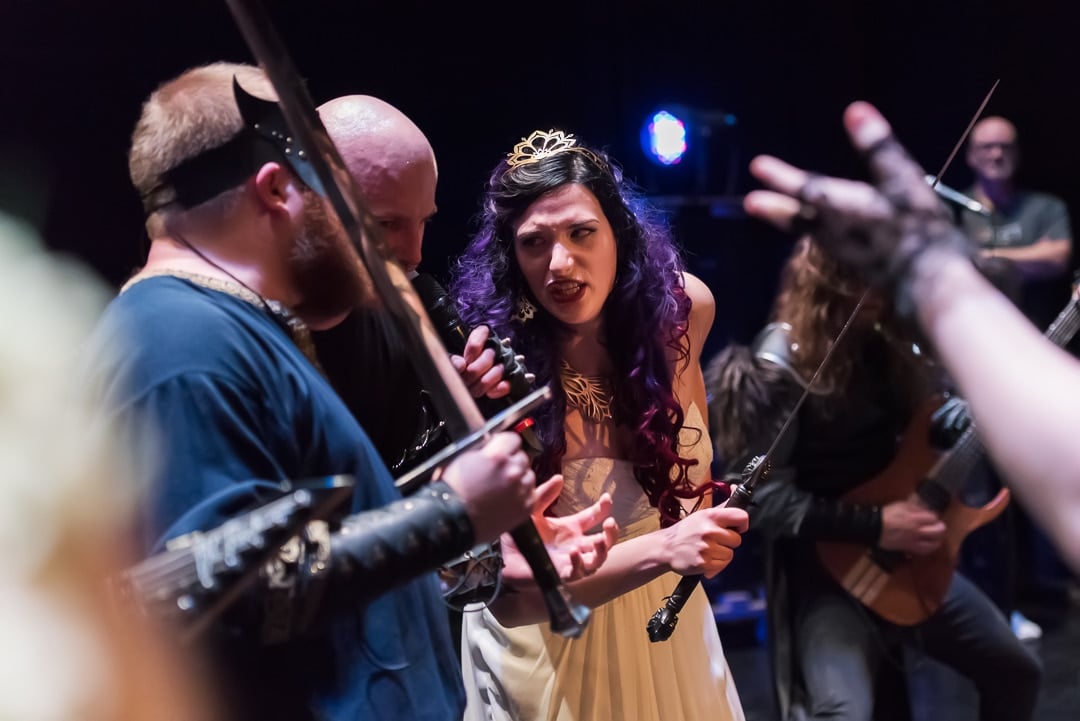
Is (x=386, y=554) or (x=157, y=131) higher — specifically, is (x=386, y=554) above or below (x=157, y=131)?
below

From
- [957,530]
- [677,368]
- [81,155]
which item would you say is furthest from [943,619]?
[81,155]

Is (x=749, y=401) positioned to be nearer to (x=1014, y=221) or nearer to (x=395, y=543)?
(x=395, y=543)

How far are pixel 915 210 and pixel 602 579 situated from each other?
3.33ft

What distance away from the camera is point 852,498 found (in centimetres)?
290

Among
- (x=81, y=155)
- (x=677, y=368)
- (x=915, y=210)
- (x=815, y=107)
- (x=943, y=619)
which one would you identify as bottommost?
(x=943, y=619)

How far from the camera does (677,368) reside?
2.35 meters

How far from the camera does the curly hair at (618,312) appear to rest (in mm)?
2205

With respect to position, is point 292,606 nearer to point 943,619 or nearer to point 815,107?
point 943,619

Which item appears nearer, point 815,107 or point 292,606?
point 292,606

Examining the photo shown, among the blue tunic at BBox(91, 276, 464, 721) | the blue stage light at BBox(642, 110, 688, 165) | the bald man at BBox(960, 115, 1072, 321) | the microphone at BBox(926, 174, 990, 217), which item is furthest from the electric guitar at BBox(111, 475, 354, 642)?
the bald man at BBox(960, 115, 1072, 321)

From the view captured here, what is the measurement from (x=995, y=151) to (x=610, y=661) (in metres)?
3.65

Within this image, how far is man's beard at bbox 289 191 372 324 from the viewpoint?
143 centimetres

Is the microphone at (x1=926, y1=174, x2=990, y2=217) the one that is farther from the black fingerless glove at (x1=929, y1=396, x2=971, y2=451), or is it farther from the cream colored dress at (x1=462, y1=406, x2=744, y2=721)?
the cream colored dress at (x1=462, y1=406, x2=744, y2=721)

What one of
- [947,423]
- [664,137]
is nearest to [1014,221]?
[664,137]
